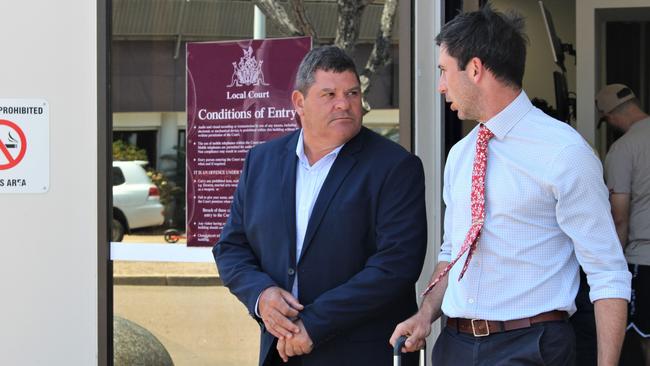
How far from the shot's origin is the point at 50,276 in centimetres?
438

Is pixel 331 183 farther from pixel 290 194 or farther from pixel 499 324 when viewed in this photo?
pixel 499 324

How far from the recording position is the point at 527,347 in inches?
100

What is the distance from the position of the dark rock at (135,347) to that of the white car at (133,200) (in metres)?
0.46

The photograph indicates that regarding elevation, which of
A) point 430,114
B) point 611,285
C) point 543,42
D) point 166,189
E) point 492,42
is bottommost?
point 611,285

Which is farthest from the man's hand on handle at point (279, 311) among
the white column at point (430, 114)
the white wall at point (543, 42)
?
the white wall at point (543, 42)

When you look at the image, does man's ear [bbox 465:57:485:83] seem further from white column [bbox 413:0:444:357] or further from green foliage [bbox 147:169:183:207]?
green foliage [bbox 147:169:183:207]

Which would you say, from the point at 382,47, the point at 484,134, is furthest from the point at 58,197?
the point at 484,134

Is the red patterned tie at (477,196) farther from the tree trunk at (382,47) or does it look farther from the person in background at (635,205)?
the person in background at (635,205)

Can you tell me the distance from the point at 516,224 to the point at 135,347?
8.26ft

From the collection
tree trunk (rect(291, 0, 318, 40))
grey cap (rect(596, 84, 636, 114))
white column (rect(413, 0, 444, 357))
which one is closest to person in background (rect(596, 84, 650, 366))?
grey cap (rect(596, 84, 636, 114))

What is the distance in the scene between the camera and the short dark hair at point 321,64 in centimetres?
325

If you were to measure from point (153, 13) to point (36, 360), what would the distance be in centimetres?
179

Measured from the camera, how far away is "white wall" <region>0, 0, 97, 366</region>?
4.36 m

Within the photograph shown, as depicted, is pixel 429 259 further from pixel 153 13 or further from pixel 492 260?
pixel 153 13
